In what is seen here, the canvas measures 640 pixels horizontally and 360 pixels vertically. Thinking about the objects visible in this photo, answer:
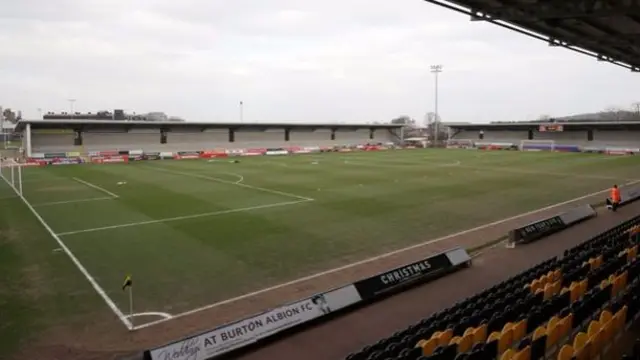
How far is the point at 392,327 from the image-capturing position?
34.3 feet

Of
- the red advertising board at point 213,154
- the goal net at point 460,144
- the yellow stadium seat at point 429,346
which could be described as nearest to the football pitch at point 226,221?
the yellow stadium seat at point 429,346

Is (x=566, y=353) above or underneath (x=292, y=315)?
above

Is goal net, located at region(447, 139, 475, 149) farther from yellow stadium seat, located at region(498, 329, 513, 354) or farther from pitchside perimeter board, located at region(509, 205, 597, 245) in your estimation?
yellow stadium seat, located at region(498, 329, 513, 354)

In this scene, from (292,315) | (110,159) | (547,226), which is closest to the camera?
(292,315)

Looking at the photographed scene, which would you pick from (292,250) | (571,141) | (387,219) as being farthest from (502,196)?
(571,141)

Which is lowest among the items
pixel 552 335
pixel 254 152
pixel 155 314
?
pixel 155 314

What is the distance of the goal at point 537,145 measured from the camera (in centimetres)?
7894

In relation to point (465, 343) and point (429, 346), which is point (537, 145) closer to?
point (465, 343)

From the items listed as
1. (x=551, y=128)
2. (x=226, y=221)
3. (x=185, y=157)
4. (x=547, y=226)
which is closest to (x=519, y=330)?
(x=547, y=226)

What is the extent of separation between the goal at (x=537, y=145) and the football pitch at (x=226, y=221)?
37.7m

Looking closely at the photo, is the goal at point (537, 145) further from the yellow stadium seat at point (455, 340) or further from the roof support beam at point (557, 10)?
the yellow stadium seat at point (455, 340)

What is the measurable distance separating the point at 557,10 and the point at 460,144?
83804 mm

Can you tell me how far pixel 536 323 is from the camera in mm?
8125

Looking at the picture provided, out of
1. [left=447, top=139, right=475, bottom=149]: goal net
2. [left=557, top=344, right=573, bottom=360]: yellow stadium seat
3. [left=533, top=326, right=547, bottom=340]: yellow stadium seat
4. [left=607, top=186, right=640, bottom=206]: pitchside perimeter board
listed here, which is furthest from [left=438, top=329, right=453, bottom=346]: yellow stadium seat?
[left=447, top=139, right=475, bottom=149]: goal net
